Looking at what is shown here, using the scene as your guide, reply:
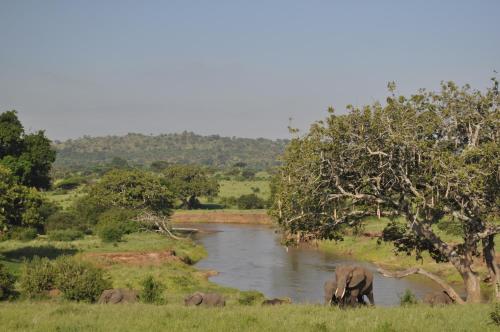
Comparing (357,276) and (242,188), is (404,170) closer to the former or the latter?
(357,276)

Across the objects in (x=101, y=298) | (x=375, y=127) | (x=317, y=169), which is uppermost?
(x=375, y=127)

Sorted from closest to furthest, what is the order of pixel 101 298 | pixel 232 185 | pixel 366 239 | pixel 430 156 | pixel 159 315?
pixel 159 315 → pixel 430 156 → pixel 101 298 → pixel 366 239 → pixel 232 185

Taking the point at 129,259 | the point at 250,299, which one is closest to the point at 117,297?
the point at 250,299

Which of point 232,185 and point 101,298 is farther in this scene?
point 232,185

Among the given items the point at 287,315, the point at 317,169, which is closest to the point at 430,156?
the point at 317,169

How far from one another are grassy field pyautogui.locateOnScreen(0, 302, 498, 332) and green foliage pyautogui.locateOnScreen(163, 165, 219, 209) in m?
81.3

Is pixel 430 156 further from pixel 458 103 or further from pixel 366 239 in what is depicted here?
pixel 366 239

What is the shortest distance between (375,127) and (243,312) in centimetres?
827

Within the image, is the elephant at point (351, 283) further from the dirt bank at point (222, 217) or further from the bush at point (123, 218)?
the dirt bank at point (222, 217)

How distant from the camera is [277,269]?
53.6m

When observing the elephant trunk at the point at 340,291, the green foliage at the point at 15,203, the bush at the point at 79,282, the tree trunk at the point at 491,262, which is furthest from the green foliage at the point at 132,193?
the tree trunk at the point at 491,262

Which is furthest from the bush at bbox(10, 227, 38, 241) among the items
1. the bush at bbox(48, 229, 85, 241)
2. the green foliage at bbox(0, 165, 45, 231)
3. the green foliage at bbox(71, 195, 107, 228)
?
the green foliage at bbox(71, 195, 107, 228)

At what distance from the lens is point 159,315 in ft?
63.1

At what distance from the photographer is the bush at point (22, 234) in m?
53.9
